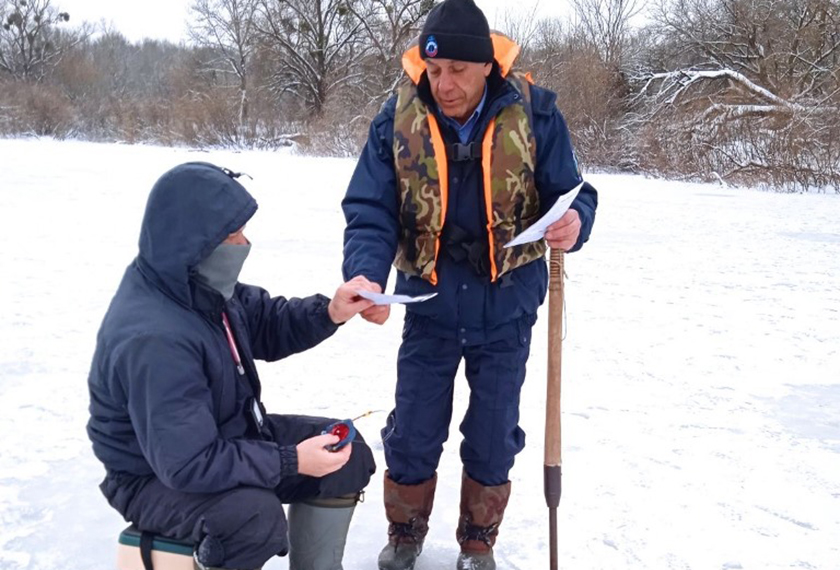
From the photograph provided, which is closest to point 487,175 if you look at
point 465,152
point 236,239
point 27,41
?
point 465,152

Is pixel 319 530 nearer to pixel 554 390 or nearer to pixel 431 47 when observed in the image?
pixel 554 390

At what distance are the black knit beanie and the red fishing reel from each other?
1101 millimetres

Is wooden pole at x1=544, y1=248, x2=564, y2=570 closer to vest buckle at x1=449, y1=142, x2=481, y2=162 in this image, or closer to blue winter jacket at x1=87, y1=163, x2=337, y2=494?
vest buckle at x1=449, y1=142, x2=481, y2=162

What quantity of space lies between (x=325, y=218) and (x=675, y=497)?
22.8ft

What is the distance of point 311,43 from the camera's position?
30938 mm

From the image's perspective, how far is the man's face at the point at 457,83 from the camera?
89.9 inches

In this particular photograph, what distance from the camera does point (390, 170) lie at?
2445 millimetres

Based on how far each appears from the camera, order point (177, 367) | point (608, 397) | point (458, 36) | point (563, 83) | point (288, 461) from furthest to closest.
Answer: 1. point (563, 83)
2. point (608, 397)
3. point (458, 36)
4. point (288, 461)
5. point (177, 367)

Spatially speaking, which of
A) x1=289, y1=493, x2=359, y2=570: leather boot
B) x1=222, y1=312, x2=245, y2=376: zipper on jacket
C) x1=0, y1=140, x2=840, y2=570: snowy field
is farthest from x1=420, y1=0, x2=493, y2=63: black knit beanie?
x1=0, y1=140, x2=840, y2=570: snowy field

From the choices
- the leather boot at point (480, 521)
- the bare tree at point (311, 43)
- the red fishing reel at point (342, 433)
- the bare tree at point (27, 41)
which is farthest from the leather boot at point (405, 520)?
the bare tree at point (27, 41)

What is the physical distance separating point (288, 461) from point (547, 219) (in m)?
0.96

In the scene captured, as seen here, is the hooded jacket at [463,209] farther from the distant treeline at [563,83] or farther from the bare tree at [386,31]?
the bare tree at [386,31]

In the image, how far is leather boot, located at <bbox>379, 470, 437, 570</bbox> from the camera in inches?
104

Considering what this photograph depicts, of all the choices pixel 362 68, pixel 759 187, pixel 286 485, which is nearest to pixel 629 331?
pixel 286 485
